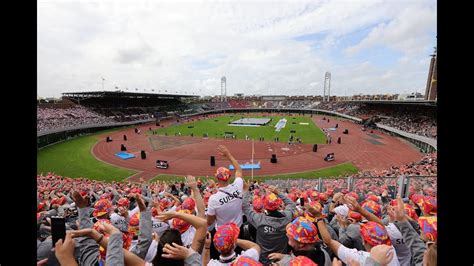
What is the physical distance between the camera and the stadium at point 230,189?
11.0ft

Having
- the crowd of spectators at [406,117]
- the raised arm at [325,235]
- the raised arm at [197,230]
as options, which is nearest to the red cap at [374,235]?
the raised arm at [325,235]

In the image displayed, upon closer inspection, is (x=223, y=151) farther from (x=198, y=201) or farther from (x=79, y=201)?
(x=79, y=201)

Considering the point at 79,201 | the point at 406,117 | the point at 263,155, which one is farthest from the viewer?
the point at 406,117

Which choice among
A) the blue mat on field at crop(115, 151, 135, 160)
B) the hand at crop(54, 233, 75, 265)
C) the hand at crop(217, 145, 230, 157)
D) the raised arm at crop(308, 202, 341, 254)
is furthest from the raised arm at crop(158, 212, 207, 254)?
the blue mat on field at crop(115, 151, 135, 160)

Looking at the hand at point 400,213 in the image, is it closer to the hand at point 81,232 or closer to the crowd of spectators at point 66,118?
the hand at point 81,232

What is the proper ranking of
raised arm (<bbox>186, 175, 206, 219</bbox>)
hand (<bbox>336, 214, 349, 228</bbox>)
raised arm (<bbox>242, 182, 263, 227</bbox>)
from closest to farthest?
raised arm (<bbox>186, 175, 206, 219</bbox>)
raised arm (<bbox>242, 182, 263, 227</bbox>)
hand (<bbox>336, 214, 349, 228</bbox>)

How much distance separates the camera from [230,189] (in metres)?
5.00

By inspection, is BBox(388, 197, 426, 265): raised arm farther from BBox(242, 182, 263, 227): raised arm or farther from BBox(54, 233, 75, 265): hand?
BBox(54, 233, 75, 265): hand

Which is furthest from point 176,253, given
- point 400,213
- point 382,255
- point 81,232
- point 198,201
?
point 400,213

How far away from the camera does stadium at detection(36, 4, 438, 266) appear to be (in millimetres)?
3346
